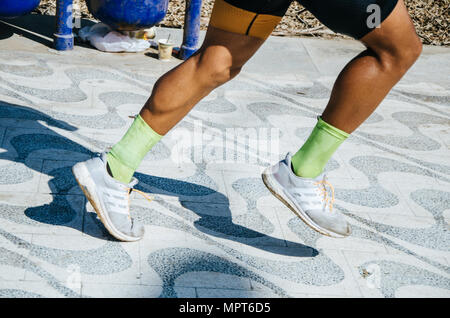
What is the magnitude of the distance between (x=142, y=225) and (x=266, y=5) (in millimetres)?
926

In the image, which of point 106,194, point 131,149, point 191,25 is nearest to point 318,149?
point 131,149

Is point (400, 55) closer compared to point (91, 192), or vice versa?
point (400, 55)

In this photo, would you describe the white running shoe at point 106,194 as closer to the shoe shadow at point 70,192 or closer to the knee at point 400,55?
the shoe shadow at point 70,192

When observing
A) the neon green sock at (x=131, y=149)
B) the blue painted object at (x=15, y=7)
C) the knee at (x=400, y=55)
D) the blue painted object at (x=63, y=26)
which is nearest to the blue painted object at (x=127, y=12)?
the blue painted object at (x=63, y=26)

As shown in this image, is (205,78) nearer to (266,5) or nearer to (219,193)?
(266,5)

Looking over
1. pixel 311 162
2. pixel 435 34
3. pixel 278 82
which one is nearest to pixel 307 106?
pixel 278 82

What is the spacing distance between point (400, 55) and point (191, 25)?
107 inches

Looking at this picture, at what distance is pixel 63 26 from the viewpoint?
452 centimetres

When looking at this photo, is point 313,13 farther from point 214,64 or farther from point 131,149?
point 131,149

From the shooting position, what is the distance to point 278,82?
450 cm

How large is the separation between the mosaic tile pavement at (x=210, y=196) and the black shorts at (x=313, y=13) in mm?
822

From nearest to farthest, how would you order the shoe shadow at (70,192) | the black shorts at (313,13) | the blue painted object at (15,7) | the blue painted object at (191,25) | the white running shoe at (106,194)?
the black shorts at (313,13), the white running shoe at (106,194), the shoe shadow at (70,192), the blue painted object at (15,7), the blue painted object at (191,25)

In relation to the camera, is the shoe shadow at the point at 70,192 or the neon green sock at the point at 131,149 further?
the shoe shadow at the point at 70,192

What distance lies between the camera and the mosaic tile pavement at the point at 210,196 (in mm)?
2205
